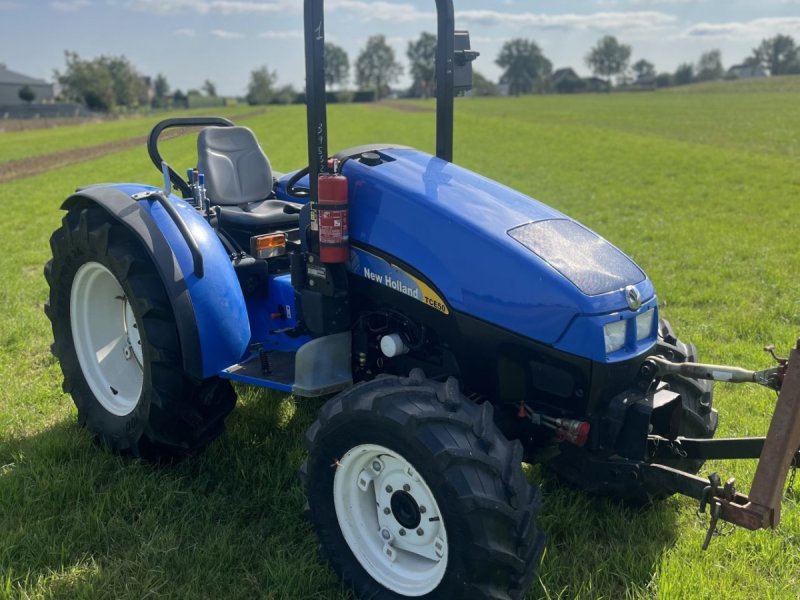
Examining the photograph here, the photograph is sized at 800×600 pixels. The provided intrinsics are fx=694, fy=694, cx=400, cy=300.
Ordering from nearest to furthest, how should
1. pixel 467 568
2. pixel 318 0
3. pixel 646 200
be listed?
pixel 467 568 < pixel 318 0 < pixel 646 200

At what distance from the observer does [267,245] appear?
127 inches

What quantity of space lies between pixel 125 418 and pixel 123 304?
0.65m

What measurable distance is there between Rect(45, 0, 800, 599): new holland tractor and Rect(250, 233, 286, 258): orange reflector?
0.7 inches

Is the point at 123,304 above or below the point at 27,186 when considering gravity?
above

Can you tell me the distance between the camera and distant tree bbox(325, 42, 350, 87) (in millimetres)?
2639

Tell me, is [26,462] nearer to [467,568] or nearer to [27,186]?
[467,568]

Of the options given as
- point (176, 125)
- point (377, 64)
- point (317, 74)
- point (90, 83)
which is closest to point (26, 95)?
point (90, 83)

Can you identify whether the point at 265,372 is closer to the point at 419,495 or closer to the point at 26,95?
the point at 419,495

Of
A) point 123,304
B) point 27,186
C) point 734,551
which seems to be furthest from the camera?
point 27,186

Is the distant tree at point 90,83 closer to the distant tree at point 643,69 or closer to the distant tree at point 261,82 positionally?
the distant tree at point 261,82

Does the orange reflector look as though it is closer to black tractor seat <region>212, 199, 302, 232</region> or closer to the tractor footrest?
black tractor seat <region>212, 199, 302, 232</region>

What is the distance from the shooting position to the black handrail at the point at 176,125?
378 cm

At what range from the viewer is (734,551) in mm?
2656

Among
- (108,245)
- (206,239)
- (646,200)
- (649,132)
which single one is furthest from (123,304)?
(649,132)
